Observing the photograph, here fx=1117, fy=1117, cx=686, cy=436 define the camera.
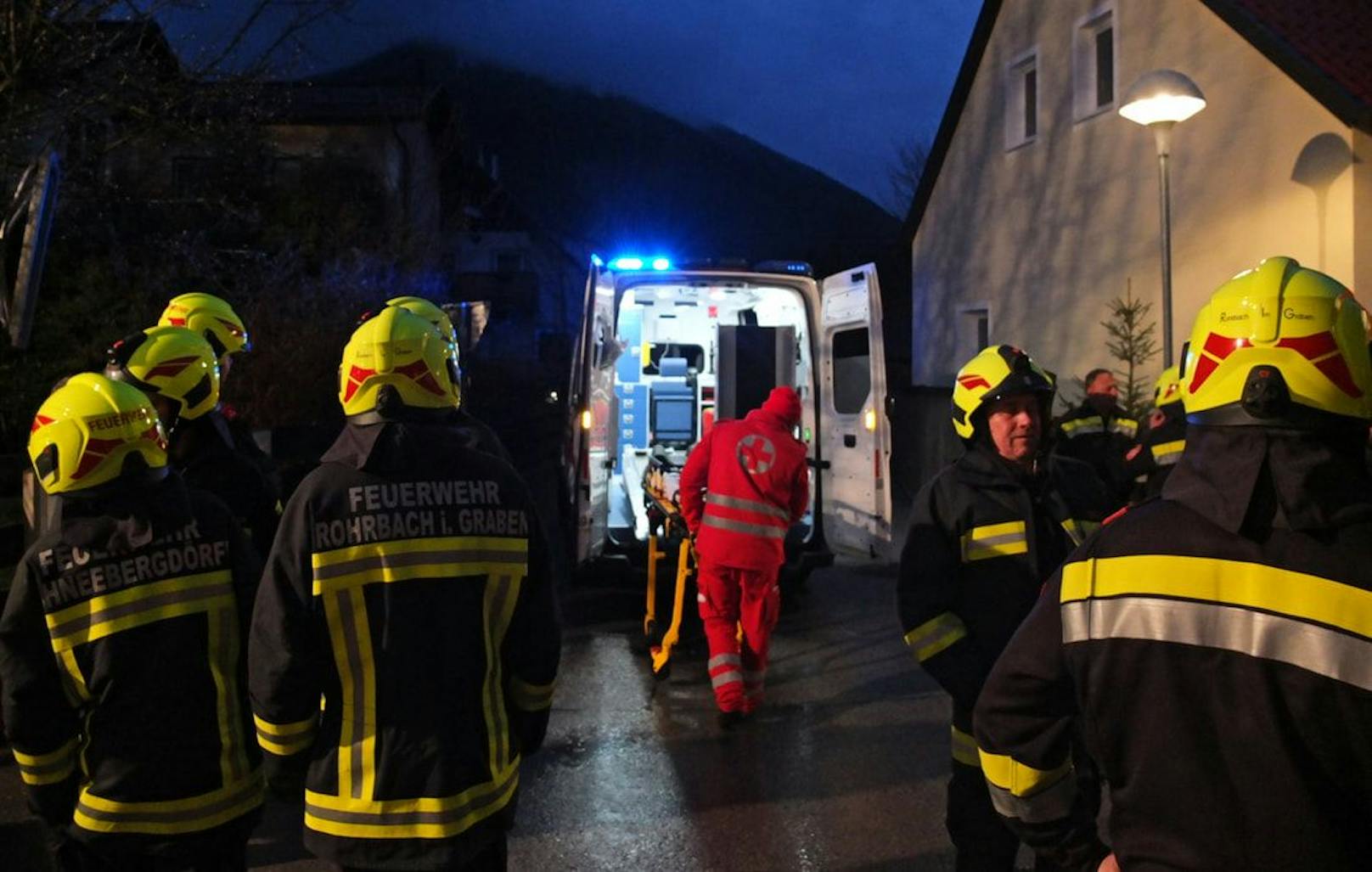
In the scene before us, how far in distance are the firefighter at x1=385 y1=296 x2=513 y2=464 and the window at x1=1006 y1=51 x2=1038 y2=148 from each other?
12.4 meters

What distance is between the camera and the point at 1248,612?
1.67m

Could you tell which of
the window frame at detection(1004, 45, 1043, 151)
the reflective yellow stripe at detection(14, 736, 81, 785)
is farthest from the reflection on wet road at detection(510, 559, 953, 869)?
the window frame at detection(1004, 45, 1043, 151)

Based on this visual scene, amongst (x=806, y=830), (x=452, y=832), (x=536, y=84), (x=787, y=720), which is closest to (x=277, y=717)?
(x=452, y=832)

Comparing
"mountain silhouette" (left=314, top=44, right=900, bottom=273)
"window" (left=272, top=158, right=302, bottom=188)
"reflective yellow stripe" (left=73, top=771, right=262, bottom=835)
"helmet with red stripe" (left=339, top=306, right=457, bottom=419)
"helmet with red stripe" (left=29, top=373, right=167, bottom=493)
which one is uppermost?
"mountain silhouette" (left=314, top=44, right=900, bottom=273)

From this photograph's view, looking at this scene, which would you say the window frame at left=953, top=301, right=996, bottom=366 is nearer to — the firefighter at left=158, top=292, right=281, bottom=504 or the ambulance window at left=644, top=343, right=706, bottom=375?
the ambulance window at left=644, top=343, right=706, bottom=375

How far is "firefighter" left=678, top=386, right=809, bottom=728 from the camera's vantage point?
6047 mm

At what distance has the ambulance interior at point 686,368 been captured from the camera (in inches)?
353

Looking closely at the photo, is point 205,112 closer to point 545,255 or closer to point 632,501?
point 632,501

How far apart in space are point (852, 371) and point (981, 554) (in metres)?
5.78

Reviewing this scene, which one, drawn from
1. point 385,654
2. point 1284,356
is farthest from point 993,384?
point 385,654

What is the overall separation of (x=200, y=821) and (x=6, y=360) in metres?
8.50

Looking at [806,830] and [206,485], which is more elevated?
[206,485]

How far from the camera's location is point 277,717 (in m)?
2.44

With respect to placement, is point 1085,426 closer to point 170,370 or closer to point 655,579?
point 655,579
